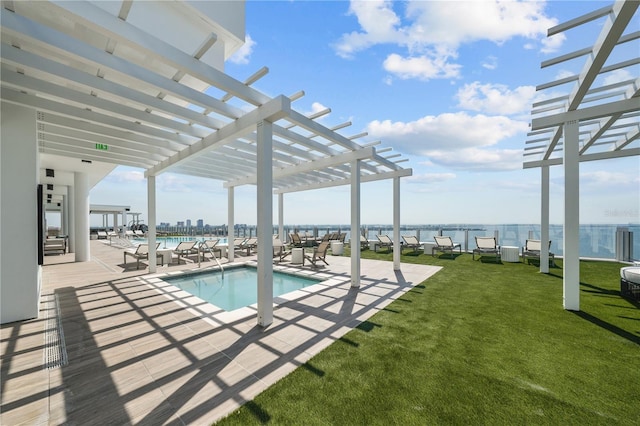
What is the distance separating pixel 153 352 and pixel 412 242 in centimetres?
1173

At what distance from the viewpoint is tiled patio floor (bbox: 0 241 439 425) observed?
2.21 metres

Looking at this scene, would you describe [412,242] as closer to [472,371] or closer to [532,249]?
[532,249]

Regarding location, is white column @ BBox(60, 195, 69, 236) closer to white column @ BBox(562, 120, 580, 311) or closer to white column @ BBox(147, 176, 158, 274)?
white column @ BBox(147, 176, 158, 274)

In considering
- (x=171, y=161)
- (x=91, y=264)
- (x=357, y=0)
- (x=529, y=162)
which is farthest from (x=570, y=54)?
(x=91, y=264)

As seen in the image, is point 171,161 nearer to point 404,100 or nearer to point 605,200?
point 404,100

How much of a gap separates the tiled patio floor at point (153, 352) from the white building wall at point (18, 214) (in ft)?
1.35

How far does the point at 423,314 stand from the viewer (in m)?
4.34

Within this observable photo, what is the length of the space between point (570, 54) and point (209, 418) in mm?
6066

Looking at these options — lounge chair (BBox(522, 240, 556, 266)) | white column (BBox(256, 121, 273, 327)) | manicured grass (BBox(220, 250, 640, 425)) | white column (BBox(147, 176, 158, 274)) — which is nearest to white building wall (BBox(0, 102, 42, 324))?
white column (BBox(147, 176, 158, 274))

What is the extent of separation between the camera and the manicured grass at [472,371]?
210 cm

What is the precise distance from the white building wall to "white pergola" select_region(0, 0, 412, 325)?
15.2 inches

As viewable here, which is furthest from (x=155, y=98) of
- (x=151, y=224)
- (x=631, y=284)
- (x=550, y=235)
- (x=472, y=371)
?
(x=550, y=235)

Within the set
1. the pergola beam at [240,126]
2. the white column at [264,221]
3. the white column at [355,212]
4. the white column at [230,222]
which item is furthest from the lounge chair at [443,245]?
the pergola beam at [240,126]

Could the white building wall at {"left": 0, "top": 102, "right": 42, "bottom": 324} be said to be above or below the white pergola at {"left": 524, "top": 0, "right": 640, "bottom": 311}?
below
